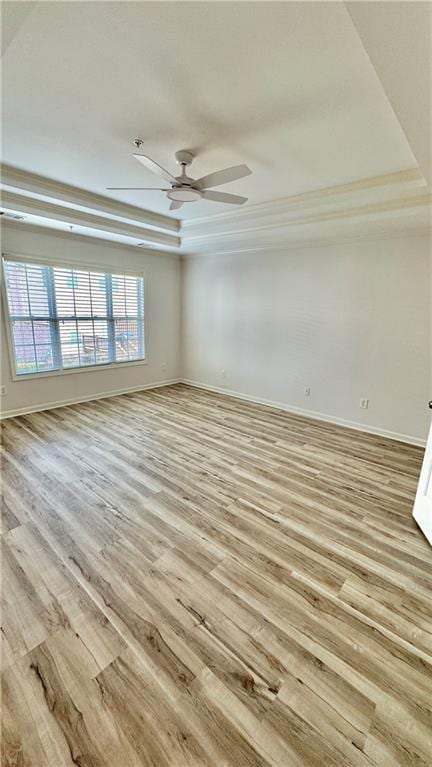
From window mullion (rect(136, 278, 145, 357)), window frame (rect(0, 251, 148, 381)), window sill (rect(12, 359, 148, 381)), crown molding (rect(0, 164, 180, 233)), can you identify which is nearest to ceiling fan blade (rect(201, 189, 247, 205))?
crown molding (rect(0, 164, 180, 233))

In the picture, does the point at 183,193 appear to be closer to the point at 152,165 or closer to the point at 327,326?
the point at 152,165

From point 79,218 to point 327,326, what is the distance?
11.4ft

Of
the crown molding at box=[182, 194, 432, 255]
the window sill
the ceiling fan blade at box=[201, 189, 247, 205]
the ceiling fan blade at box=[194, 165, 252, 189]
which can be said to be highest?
the crown molding at box=[182, 194, 432, 255]

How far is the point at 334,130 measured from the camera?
2.04m

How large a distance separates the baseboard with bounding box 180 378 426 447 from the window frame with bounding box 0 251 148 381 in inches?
58.5

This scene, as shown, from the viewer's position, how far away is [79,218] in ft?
11.9

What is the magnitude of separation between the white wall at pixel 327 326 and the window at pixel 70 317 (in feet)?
4.20

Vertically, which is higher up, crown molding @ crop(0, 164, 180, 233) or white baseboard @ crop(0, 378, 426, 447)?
crown molding @ crop(0, 164, 180, 233)

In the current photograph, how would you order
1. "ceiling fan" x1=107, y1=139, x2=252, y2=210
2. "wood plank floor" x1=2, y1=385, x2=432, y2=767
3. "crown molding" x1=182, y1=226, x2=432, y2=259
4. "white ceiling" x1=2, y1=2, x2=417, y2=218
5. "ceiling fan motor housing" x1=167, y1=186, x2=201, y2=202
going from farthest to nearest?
"crown molding" x1=182, y1=226, x2=432, y2=259, "ceiling fan motor housing" x1=167, y1=186, x2=201, y2=202, "ceiling fan" x1=107, y1=139, x2=252, y2=210, "white ceiling" x1=2, y1=2, x2=417, y2=218, "wood plank floor" x1=2, y1=385, x2=432, y2=767

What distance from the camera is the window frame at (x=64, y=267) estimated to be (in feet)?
12.5

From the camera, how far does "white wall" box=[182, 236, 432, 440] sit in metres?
3.58

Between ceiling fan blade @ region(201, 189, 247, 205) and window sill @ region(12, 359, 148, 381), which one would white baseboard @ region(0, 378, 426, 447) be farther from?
ceiling fan blade @ region(201, 189, 247, 205)

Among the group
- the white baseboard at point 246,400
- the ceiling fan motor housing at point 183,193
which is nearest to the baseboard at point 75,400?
the white baseboard at point 246,400

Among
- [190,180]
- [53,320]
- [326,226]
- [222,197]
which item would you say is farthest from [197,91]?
[53,320]
